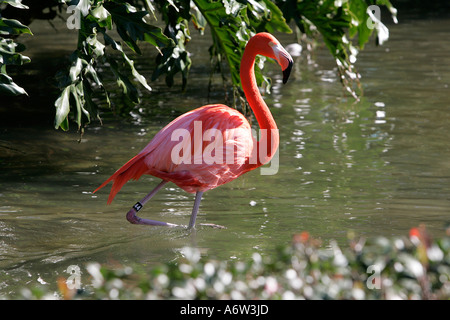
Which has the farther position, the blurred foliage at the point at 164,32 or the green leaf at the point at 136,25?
the green leaf at the point at 136,25

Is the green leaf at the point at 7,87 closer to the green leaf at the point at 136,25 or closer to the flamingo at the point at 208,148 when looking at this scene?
the flamingo at the point at 208,148

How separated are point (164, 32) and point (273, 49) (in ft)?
6.20

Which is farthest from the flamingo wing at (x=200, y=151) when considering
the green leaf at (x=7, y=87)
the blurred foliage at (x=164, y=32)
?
the green leaf at (x=7, y=87)

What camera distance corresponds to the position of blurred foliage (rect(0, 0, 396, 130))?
4.64m

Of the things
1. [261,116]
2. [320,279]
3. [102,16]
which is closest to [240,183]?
[261,116]

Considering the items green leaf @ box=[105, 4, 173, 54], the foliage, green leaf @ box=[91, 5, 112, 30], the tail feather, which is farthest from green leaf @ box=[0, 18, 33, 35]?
the tail feather

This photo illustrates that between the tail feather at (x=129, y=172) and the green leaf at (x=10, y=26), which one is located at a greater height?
the green leaf at (x=10, y=26)

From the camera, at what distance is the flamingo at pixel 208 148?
4.36m

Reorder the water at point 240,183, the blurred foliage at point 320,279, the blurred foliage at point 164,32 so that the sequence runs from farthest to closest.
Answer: the blurred foliage at point 164,32 < the water at point 240,183 < the blurred foliage at point 320,279

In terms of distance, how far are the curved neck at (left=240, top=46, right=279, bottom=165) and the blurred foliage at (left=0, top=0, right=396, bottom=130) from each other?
0.69m

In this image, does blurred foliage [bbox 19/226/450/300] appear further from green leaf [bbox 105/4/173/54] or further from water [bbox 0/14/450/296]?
green leaf [bbox 105/4/173/54]

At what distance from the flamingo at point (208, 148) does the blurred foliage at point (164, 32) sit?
25.4 inches

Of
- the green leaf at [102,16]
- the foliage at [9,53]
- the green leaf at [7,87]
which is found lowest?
the green leaf at [7,87]

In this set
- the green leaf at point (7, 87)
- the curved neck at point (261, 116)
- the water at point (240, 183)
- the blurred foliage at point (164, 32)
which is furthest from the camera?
the blurred foliage at point (164, 32)
